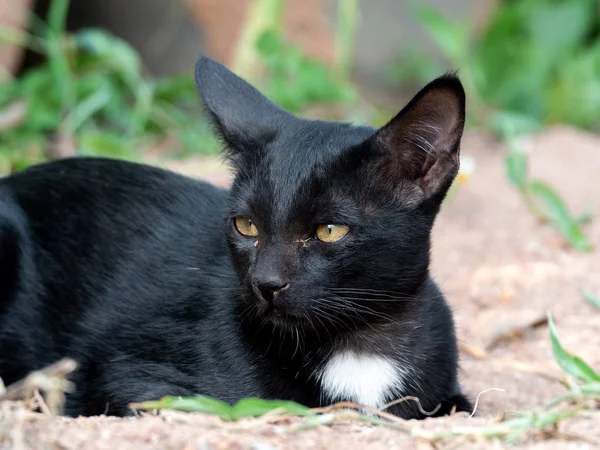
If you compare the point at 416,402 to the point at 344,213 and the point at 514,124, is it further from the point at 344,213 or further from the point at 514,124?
the point at 514,124

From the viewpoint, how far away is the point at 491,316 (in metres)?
3.67

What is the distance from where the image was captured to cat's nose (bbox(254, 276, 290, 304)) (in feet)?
7.43

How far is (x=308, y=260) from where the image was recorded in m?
2.32

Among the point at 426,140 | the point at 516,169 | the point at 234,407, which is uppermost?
the point at 516,169

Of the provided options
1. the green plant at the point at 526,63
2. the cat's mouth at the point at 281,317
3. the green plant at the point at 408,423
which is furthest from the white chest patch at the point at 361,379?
the green plant at the point at 526,63

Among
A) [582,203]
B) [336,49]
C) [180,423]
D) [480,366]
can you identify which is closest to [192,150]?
[336,49]

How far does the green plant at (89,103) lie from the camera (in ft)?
16.5

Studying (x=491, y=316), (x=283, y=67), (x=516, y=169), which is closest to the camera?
(x=491, y=316)

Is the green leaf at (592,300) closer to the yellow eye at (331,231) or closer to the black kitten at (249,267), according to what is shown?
Answer: the black kitten at (249,267)

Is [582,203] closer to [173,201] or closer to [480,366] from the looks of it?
[480,366]

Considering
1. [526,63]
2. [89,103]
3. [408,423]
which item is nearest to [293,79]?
[89,103]

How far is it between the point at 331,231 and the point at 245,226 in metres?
0.27

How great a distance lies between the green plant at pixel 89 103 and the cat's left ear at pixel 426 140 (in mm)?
2556

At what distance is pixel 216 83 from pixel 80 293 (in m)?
0.85
